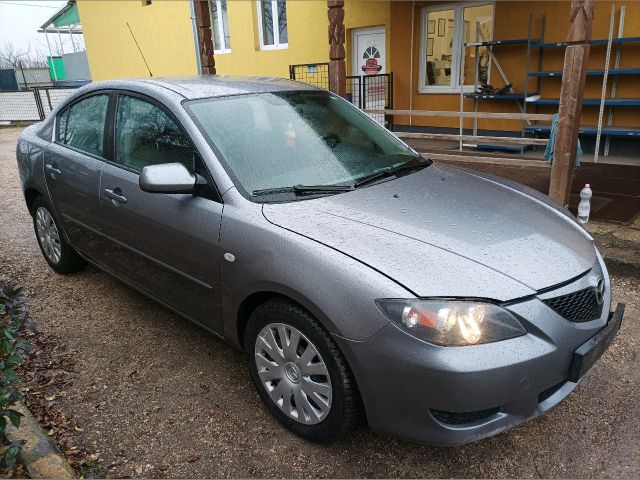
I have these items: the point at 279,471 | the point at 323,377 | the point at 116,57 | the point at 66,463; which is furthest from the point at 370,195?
the point at 116,57

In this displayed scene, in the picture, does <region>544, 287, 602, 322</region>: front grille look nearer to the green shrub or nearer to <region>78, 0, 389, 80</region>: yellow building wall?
the green shrub

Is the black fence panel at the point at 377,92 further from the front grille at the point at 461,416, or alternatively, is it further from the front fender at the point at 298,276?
the front grille at the point at 461,416

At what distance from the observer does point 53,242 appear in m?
4.55

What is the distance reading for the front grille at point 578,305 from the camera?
2.13 meters

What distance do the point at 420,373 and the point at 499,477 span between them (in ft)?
2.55

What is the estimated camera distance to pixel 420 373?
195 centimetres

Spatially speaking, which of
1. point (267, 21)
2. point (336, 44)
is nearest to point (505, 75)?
point (336, 44)

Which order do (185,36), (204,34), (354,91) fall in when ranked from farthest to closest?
(185,36) → (354,91) → (204,34)

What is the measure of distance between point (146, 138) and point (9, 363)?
5.34 feet

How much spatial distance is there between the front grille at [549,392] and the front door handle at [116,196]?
260 cm

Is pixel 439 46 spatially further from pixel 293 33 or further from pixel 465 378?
pixel 465 378

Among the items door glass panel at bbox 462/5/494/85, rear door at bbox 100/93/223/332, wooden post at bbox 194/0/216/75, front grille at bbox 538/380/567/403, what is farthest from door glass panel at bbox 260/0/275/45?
front grille at bbox 538/380/567/403

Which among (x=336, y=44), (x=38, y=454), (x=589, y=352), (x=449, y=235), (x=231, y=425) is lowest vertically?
(x=231, y=425)

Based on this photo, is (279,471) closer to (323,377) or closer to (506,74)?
(323,377)
